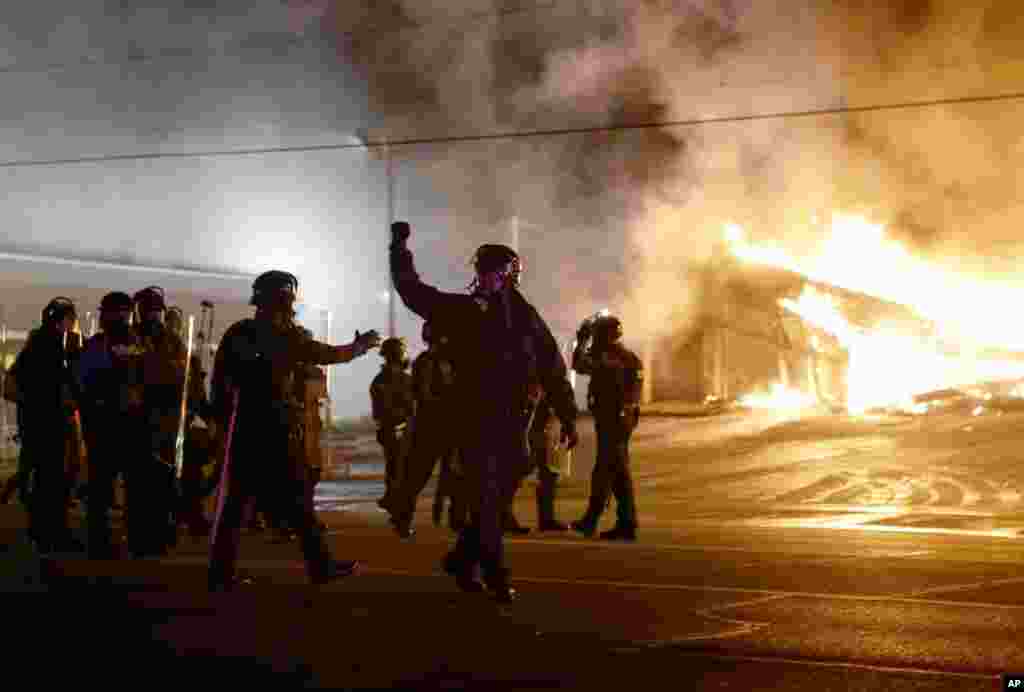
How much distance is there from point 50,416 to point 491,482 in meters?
4.40

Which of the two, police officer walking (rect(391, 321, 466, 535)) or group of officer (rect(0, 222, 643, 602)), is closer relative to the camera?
group of officer (rect(0, 222, 643, 602))

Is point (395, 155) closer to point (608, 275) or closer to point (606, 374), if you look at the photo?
point (608, 275)

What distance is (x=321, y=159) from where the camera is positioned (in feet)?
123

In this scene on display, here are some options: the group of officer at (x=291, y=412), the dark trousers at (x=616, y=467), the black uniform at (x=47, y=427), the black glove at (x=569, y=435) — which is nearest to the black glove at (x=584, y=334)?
the group of officer at (x=291, y=412)

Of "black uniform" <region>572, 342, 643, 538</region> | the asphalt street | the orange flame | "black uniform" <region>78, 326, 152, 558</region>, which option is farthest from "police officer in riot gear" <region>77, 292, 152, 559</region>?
the orange flame

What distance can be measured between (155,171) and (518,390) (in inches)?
1236

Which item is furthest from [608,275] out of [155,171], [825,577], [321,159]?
[825,577]

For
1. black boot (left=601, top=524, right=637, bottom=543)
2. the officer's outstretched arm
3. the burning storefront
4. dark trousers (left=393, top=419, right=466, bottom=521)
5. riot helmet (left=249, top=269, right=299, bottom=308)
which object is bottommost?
black boot (left=601, top=524, right=637, bottom=543)

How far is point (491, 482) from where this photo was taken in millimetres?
7477

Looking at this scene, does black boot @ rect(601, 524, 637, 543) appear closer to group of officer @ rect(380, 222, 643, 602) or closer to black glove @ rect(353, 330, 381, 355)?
group of officer @ rect(380, 222, 643, 602)

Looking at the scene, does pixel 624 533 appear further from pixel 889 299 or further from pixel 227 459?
pixel 889 299

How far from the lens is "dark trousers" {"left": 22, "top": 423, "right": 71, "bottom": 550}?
1045cm

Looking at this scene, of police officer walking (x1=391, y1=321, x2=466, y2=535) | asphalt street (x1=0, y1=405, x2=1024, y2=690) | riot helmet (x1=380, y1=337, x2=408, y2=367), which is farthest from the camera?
riot helmet (x1=380, y1=337, x2=408, y2=367)

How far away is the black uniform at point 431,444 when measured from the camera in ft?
35.2
